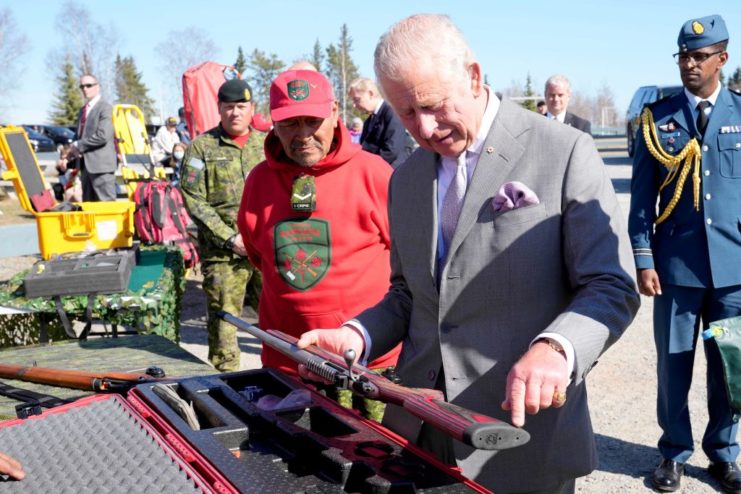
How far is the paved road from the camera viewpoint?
3.75 m

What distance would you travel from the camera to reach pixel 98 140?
861 centimetres

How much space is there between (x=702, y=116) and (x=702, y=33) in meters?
0.37

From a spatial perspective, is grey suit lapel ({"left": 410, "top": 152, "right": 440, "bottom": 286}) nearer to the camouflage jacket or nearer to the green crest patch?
the green crest patch

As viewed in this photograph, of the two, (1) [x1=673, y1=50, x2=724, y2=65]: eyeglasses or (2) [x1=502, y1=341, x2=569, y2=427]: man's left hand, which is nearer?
(2) [x1=502, y1=341, x2=569, y2=427]: man's left hand

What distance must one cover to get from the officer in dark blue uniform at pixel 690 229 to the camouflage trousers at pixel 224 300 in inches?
94.3

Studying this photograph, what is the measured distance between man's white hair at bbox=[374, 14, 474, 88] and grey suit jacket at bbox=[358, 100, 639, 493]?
0.68ft

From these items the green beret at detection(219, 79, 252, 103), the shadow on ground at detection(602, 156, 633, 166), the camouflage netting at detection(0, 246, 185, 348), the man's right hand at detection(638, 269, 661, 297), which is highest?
the green beret at detection(219, 79, 252, 103)

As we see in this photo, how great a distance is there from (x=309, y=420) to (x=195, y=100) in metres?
7.75

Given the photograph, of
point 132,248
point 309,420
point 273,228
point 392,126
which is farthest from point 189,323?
point 309,420

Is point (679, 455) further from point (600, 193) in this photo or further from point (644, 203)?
point (600, 193)

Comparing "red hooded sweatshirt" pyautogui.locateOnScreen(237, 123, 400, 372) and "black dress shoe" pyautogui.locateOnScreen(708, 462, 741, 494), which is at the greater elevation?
"red hooded sweatshirt" pyautogui.locateOnScreen(237, 123, 400, 372)

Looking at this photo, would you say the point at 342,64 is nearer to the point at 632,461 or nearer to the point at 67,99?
the point at 67,99

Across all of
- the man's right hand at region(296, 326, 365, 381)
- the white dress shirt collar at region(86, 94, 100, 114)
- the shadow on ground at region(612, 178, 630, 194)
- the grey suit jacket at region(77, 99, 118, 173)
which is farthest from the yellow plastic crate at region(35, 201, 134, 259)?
the shadow on ground at region(612, 178, 630, 194)

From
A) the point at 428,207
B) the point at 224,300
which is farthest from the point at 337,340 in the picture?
the point at 224,300
